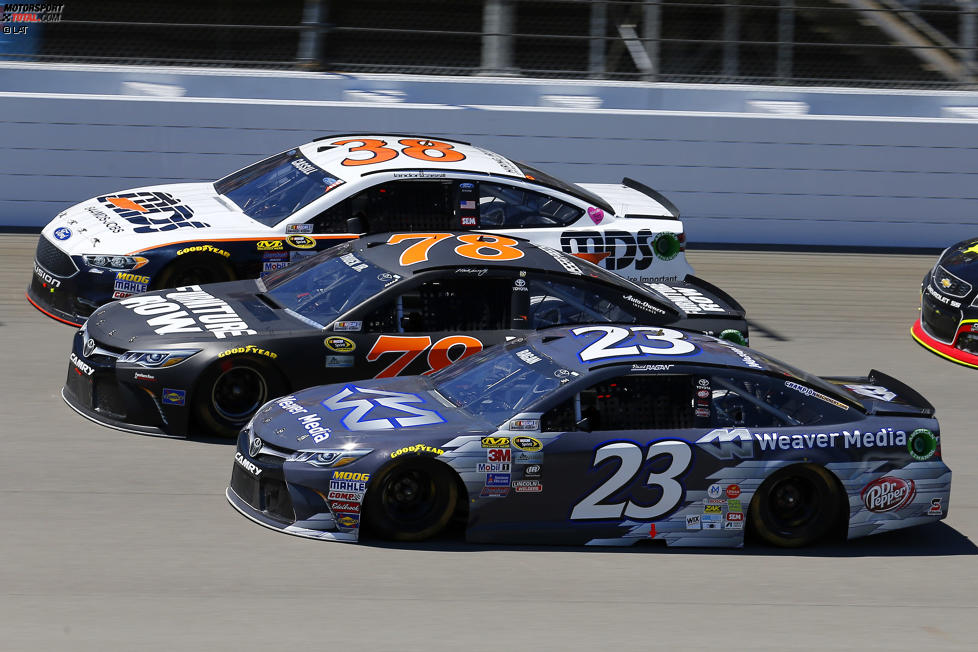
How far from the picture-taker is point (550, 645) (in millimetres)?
5742

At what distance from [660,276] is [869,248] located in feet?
18.3

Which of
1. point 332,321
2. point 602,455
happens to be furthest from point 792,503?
point 332,321

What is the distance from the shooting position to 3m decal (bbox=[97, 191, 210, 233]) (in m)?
10.7

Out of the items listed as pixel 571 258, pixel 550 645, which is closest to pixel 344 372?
pixel 571 258

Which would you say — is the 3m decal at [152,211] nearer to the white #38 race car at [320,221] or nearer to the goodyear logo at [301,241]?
the white #38 race car at [320,221]

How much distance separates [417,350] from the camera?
8578 mm

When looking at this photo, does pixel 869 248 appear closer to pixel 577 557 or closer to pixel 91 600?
pixel 577 557

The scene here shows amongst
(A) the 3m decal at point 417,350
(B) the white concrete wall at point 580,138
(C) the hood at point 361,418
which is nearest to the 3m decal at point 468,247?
(A) the 3m decal at point 417,350

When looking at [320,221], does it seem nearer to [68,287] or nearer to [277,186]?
[277,186]

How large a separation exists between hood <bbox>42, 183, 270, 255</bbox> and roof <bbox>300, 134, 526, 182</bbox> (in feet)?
2.78

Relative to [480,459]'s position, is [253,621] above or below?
below

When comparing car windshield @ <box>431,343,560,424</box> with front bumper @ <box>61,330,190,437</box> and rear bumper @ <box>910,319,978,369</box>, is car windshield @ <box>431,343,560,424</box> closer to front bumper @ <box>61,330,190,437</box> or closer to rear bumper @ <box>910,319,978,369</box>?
front bumper @ <box>61,330,190,437</box>

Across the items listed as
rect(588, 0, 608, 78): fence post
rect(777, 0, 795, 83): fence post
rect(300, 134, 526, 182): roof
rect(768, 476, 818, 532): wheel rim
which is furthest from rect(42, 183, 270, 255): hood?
rect(777, 0, 795, 83): fence post

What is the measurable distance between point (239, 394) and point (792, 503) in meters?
3.34
